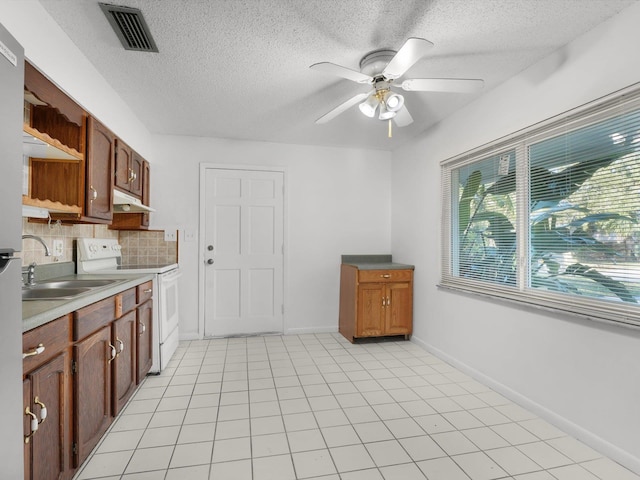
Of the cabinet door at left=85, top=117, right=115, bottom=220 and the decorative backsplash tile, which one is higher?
the cabinet door at left=85, top=117, right=115, bottom=220

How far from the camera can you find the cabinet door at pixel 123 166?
274 cm

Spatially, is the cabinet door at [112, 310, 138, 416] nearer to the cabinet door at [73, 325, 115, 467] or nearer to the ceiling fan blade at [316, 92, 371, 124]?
the cabinet door at [73, 325, 115, 467]

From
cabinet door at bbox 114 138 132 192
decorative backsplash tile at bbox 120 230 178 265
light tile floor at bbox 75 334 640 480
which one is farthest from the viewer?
decorative backsplash tile at bbox 120 230 178 265

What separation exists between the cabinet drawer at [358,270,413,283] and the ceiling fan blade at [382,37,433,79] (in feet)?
7.20

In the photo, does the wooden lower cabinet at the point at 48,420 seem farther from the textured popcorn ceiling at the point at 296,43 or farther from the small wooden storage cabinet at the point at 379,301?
the small wooden storage cabinet at the point at 379,301

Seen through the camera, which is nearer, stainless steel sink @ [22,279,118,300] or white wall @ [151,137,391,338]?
stainless steel sink @ [22,279,118,300]

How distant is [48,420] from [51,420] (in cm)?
3

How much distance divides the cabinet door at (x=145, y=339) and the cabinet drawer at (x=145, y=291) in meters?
0.04

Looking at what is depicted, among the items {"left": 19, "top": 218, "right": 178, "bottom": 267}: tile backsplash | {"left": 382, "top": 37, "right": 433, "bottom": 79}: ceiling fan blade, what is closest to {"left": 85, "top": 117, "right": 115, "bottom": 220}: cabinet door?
{"left": 19, "top": 218, "right": 178, "bottom": 267}: tile backsplash

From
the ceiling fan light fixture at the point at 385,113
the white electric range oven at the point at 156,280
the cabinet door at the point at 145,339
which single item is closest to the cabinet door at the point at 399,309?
the ceiling fan light fixture at the point at 385,113

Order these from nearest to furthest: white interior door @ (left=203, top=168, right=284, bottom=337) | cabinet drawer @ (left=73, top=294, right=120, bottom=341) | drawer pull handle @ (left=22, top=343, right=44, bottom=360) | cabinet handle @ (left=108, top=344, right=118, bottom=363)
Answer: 1. drawer pull handle @ (left=22, top=343, right=44, bottom=360)
2. cabinet drawer @ (left=73, top=294, right=120, bottom=341)
3. cabinet handle @ (left=108, top=344, right=118, bottom=363)
4. white interior door @ (left=203, top=168, right=284, bottom=337)

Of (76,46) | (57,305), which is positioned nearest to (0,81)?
(57,305)

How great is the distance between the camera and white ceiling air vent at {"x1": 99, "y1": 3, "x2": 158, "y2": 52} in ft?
5.72

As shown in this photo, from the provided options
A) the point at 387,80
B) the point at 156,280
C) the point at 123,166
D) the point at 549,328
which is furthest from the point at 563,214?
the point at 123,166
